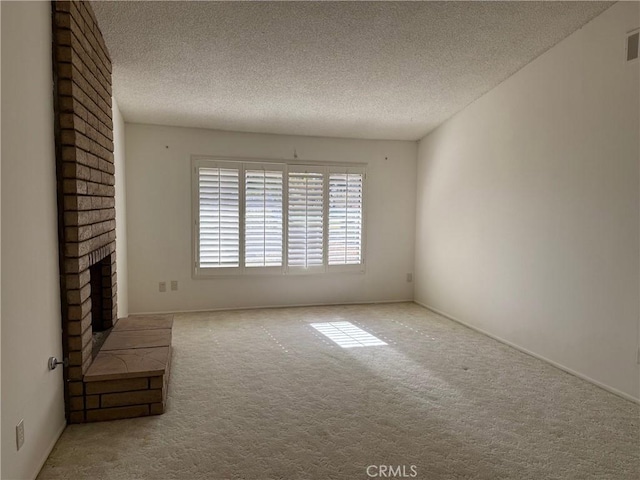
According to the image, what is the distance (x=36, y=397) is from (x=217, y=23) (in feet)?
8.11

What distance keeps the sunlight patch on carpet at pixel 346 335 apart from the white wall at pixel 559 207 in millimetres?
1191

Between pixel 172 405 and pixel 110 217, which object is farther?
pixel 110 217

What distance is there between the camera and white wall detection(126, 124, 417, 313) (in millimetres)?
4629

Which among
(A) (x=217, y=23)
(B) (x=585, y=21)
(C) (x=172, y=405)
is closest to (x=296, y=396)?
(C) (x=172, y=405)

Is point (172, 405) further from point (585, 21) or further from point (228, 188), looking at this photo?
point (585, 21)

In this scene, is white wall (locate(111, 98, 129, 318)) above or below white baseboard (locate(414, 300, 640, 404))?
above

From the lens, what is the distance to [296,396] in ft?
8.82

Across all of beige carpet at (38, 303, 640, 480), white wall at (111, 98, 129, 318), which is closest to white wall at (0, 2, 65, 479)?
beige carpet at (38, 303, 640, 480)

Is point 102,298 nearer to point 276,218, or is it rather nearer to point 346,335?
point 346,335

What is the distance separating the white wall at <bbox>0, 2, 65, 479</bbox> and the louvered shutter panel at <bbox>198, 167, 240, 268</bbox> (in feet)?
8.62

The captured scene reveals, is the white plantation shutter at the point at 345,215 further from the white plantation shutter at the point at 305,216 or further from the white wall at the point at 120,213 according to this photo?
the white wall at the point at 120,213

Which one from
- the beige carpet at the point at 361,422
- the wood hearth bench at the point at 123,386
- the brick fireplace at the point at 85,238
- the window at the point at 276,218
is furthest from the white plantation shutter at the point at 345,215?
the wood hearth bench at the point at 123,386

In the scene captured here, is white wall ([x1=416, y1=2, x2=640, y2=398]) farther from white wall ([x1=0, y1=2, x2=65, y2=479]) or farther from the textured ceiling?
white wall ([x1=0, y1=2, x2=65, y2=479])

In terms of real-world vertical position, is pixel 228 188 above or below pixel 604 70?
below
